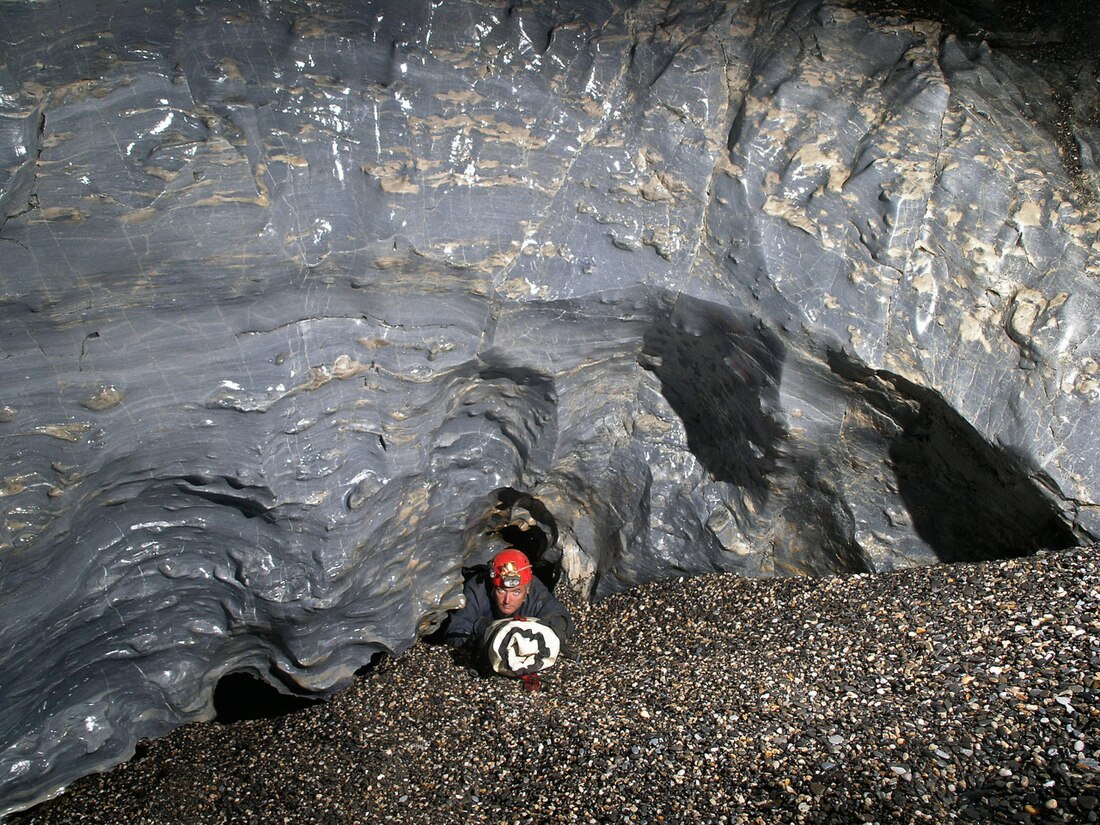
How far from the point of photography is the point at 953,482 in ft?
13.6

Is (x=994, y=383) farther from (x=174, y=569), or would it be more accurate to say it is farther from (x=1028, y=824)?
(x=174, y=569)

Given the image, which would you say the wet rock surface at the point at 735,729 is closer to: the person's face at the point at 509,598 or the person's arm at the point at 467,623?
the person's arm at the point at 467,623

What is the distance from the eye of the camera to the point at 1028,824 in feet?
8.16

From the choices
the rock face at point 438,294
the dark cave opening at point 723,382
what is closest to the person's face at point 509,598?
the rock face at point 438,294

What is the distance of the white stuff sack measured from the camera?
4.33m

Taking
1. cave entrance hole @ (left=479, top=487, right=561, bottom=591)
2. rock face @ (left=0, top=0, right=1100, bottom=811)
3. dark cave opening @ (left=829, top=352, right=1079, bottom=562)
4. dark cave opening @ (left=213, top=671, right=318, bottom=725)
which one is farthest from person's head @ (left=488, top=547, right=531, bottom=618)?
dark cave opening @ (left=829, top=352, right=1079, bottom=562)

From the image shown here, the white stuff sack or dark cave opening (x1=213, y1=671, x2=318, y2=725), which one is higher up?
the white stuff sack

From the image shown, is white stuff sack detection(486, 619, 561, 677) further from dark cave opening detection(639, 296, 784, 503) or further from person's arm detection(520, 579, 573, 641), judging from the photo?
dark cave opening detection(639, 296, 784, 503)

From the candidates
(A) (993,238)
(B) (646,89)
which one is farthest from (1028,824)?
(B) (646,89)

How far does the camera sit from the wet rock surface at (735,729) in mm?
2822

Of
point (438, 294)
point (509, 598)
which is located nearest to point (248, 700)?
point (509, 598)

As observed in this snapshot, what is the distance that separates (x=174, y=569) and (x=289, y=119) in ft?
6.65

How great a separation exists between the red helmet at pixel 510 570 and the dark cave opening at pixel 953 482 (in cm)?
204

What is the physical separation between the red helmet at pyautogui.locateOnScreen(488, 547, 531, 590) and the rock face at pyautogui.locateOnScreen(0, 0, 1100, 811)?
0.47 meters
